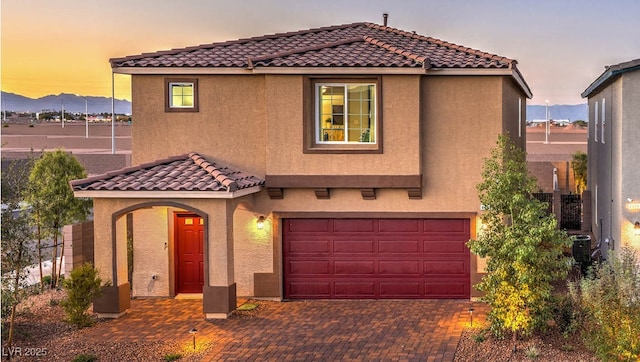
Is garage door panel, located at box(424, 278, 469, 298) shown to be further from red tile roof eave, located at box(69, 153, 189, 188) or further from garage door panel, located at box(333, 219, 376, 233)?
red tile roof eave, located at box(69, 153, 189, 188)

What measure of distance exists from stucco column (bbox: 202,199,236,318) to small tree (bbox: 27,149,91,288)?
510cm

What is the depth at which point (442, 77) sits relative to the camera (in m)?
19.0

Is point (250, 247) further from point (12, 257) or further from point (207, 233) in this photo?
point (12, 257)

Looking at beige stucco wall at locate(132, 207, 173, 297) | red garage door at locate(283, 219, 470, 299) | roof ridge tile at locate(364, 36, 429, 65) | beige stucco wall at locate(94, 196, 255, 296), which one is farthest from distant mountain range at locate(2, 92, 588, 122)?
beige stucco wall at locate(94, 196, 255, 296)

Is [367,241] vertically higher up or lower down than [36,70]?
lower down

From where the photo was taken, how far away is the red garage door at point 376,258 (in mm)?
19453

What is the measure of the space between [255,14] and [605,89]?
1314cm

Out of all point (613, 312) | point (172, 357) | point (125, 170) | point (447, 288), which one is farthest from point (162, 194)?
point (613, 312)

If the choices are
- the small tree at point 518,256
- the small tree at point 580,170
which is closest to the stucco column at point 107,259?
the small tree at point 518,256

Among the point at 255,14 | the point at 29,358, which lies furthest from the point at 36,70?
the point at 29,358

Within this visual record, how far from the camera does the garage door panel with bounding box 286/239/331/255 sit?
1970cm

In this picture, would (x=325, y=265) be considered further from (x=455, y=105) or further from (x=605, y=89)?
(x=605, y=89)

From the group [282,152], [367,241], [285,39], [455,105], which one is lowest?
[367,241]

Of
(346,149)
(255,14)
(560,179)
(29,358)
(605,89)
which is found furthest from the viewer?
(560,179)
